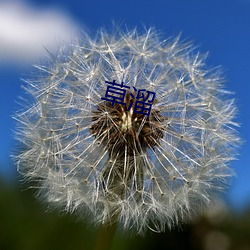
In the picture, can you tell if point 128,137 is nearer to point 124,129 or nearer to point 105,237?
point 124,129

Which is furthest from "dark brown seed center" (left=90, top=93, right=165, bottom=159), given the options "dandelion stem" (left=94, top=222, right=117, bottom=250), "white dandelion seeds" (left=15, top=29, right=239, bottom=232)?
"dandelion stem" (left=94, top=222, right=117, bottom=250)

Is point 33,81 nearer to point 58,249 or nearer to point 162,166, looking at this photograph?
point 162,166

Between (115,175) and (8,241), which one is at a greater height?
(115,175)

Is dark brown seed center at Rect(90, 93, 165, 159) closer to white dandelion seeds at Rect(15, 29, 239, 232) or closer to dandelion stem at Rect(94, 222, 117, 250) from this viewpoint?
white dandelion seeds at Rect(15, 29, 239, 232)

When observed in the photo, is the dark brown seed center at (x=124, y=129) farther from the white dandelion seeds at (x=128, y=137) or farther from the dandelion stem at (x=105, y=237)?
the dandelion stem at (x=105, y=237)

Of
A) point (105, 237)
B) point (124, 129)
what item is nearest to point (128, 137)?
point (124, 129)

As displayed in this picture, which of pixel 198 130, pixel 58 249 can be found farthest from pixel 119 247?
pixel 198 130
